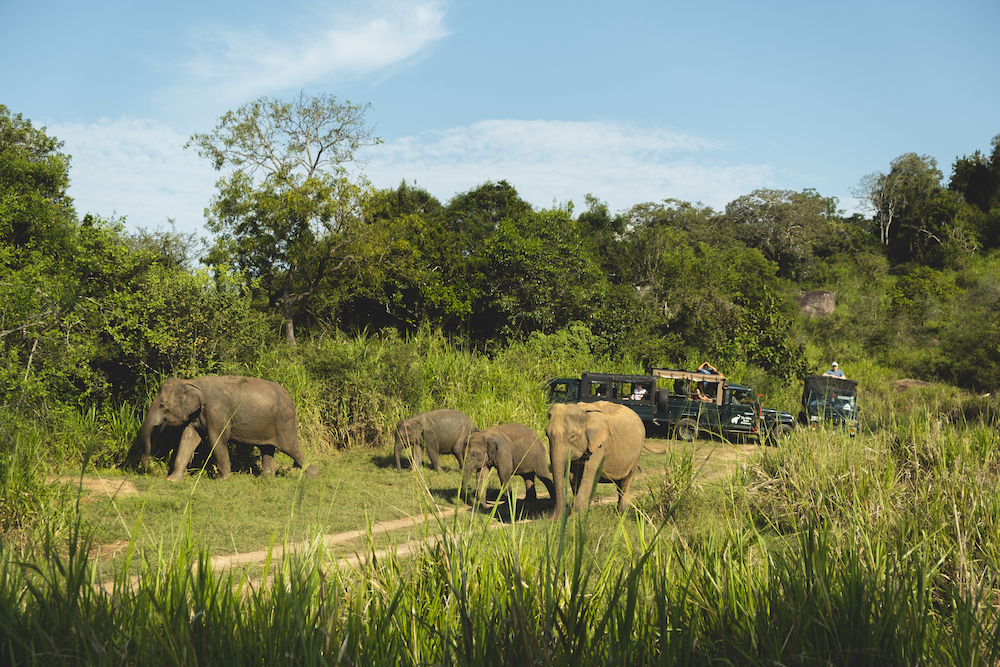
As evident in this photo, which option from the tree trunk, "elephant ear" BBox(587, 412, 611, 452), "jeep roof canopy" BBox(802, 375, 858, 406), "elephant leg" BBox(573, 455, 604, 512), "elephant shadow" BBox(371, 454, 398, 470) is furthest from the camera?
the tree trunk

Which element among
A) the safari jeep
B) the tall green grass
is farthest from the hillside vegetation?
the safari jeep

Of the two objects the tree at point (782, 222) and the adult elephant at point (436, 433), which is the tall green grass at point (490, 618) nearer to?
the adult elephant at point (436, 433)

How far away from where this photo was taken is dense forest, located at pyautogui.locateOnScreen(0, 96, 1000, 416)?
10.1 m

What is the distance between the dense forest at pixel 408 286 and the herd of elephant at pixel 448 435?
4.60 ft

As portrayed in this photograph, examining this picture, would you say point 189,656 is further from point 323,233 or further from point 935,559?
point 323,233

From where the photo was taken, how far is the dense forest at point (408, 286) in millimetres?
10125

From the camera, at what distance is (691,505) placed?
654 cm

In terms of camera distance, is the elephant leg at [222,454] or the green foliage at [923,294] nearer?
the elephant leg at [222,454]

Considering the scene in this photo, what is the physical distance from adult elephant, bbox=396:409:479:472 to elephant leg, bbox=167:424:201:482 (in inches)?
102

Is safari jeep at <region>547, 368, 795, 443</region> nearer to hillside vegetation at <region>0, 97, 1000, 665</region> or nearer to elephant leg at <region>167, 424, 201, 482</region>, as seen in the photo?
hillside vegetation at <region>0, 97, 1000, 665</region>

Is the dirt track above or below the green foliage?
below

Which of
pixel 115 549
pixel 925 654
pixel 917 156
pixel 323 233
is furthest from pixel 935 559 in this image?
pixel 917 156

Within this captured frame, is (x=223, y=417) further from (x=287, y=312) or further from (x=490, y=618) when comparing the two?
(x=287, y=312)

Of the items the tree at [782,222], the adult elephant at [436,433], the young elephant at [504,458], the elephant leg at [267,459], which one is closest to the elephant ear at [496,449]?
the young elephant at [504,458]
